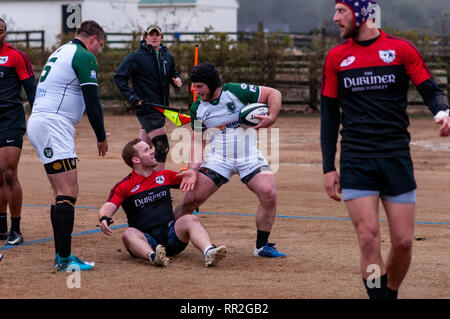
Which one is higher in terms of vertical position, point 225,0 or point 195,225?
point 225,0

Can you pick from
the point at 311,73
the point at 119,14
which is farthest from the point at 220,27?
the point at 311,73

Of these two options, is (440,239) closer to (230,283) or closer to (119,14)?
(230,283)

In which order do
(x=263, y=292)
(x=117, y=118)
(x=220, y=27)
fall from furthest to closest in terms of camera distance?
(x=220, y=27) < (x=117, y=118) < (x=263, y=292)

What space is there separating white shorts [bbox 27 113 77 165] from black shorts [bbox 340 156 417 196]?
275 centimetres

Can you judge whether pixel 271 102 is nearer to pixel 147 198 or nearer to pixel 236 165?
pixel 236 165

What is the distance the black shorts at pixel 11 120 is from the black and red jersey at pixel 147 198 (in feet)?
4.76

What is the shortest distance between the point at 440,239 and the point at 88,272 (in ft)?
12.1

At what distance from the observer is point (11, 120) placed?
809 centimetres

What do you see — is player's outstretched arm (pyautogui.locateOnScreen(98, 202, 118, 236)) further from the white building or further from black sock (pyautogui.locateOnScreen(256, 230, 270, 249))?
the white building

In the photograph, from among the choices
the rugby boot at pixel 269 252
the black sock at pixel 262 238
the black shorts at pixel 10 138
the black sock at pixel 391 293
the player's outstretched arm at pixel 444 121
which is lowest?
the rugby boot at pixel 269 252

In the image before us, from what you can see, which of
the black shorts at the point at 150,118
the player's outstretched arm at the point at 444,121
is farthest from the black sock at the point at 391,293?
the black shorts at the point at 150,118

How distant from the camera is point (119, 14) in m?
49.4

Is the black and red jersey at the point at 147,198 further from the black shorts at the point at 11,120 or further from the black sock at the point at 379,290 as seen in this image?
the black sock at the point at 379,290

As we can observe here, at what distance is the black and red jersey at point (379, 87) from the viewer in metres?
5.16
